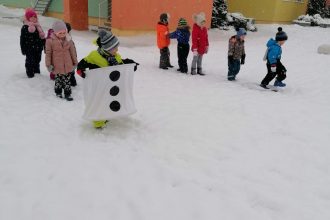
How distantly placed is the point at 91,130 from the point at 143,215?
2.23 metres

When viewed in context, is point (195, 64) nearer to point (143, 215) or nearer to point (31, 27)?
point (31, 27)

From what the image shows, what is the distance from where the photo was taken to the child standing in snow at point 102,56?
189 inches

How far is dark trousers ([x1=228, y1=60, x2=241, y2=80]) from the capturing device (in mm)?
8531

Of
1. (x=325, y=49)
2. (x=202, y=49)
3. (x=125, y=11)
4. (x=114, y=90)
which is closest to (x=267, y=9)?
(x=325, y=49)

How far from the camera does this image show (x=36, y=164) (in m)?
4.13

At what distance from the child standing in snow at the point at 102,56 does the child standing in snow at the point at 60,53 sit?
1.41m

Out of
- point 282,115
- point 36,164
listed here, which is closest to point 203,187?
point 36,164

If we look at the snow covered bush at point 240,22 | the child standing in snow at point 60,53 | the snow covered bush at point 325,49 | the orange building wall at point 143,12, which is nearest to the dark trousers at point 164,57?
the child standing in snow at point 60,53

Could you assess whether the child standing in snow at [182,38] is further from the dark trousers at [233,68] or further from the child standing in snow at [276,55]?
the child standing in snow at [276,55]

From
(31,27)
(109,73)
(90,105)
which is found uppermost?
(31,27)

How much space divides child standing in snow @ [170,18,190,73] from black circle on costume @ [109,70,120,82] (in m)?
4.40

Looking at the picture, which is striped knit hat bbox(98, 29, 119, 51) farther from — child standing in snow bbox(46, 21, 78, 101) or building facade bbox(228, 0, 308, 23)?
building facade bbox(228, 0, 308, 23)

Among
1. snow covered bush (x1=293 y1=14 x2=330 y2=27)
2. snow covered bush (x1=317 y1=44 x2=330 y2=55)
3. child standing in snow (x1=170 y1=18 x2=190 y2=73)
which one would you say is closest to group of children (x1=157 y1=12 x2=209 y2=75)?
child standing in snow (x1=170 y1=18 x2=190 y2=73)

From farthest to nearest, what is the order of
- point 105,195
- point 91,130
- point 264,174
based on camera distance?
point 91,130 < point 264,174 < point 105,195
